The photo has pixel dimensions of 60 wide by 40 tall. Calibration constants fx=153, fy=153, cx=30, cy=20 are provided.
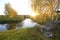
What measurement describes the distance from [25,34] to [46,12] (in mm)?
515

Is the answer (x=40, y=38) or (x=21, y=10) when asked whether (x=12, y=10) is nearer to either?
(x=21, y=10)

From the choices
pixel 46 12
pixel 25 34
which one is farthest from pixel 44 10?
pixel 25 34

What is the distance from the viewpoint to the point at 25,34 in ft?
8.31

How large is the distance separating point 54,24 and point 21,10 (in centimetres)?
62

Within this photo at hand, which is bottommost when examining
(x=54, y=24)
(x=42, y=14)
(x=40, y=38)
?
(x=40, y=38)

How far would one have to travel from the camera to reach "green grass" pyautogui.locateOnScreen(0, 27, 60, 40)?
97.0 inches

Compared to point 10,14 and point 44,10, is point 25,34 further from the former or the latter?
point 44,10

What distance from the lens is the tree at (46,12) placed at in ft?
8.48

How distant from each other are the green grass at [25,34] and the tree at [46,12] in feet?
0.49

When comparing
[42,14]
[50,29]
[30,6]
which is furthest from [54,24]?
[30,6]

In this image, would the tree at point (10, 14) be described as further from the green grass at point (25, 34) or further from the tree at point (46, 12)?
the tree at point (46, 12)

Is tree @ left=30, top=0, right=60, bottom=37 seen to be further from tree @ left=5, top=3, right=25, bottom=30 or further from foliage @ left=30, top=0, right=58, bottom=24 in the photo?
tree @ left=5, top=3, right=25, bottom=30

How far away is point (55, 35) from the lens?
8.54 feet

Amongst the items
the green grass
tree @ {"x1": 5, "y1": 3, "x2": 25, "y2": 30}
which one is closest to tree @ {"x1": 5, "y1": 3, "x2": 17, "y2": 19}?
tree @ {"x1": 5, "y1": 3, "x2": 25, "y2": 30}
